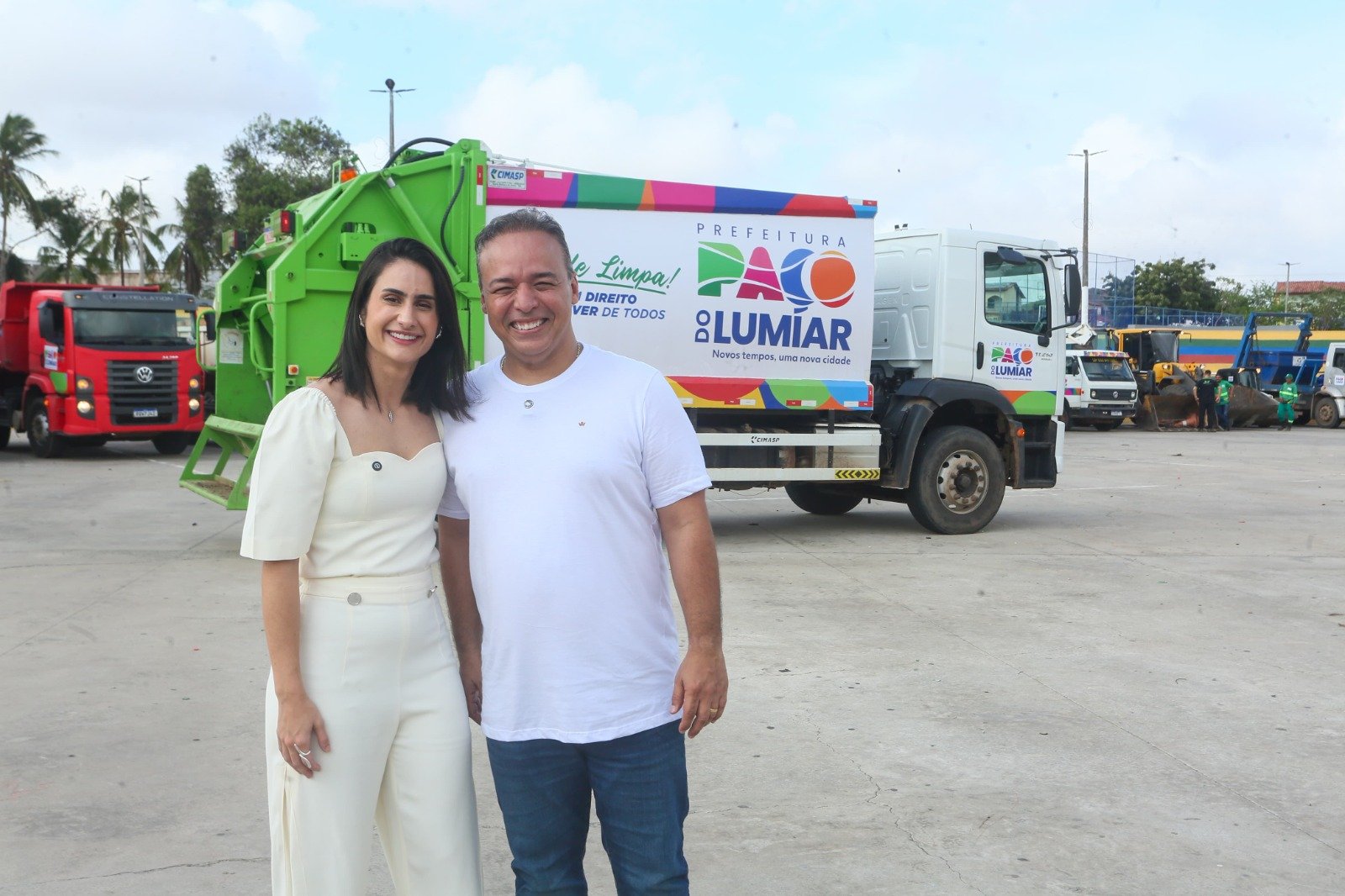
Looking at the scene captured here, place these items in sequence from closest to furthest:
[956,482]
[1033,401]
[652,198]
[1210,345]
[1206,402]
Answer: [652,198]
[956,482]
[1033,401]
[1206,402]
[1210,345]

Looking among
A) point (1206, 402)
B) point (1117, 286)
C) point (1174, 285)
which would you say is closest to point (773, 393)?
point (1206, 402)

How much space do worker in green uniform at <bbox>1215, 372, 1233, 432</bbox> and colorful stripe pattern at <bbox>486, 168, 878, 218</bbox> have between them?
78.2ft

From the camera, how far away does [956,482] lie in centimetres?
1123

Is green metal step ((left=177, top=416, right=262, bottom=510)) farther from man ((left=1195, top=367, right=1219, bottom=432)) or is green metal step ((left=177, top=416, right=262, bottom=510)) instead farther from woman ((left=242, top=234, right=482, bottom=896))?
man ((left=1195, top=367, right=1219, bottom=432))

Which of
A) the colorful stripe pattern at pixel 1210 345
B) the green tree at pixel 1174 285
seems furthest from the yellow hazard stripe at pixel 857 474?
the green tree at pixel 1174 285

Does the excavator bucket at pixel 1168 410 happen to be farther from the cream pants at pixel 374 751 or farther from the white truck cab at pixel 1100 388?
the cream pants at pixel 374 751

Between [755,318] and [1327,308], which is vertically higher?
[1327,308]

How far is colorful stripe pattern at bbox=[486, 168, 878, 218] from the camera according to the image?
31.6 feet

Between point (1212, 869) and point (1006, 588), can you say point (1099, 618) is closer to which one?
point (1006, 588)

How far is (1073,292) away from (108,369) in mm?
13783

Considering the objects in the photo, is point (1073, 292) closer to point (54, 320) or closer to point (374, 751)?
point (374, 751)

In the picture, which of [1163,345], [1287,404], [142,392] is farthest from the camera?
[1163,345]

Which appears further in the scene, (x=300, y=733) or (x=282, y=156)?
(x=282, y=156)

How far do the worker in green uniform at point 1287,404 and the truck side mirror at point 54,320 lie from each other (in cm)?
2900
